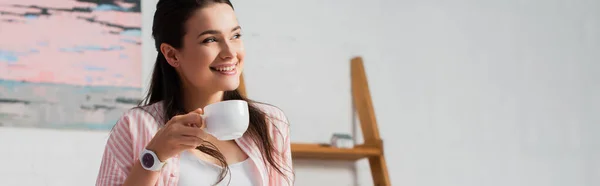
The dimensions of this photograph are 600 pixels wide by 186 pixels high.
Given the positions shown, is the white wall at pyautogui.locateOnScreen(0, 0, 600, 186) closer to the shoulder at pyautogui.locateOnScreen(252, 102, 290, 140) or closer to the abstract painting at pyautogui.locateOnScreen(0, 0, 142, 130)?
the abstract painting at pyautogui.locateOnScreen(0, 0, 142, 130)

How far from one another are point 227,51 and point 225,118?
239 millimetres

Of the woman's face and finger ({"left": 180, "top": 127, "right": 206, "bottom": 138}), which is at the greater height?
the woman's face

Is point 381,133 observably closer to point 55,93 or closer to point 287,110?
point 287,110

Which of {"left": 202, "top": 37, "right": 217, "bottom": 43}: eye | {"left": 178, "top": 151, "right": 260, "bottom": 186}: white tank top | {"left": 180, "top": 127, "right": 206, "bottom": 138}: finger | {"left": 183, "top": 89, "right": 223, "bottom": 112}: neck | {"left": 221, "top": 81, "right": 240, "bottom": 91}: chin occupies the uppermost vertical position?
{"left": 202, "top": 37, "right": 217, "bottom": 43}: eye

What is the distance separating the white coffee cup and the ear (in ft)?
0.92

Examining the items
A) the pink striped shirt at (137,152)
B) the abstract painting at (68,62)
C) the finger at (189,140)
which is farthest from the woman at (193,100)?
the abstract painting at (68,62)

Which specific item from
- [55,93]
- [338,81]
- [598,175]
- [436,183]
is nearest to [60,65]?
[55,93]

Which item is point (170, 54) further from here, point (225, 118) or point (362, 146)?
point (362, 146)

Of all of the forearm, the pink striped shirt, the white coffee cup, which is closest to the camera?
the white coffee cup

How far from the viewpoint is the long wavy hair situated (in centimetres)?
146

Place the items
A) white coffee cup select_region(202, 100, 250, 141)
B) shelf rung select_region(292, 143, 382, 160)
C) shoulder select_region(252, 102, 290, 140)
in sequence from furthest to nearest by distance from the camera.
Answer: shelf rung select_region(292, 143, 382, 160)
shoulder select_region(252, 102, 290, 140)
white coffee cup select_region(202, 100, 250, 141)

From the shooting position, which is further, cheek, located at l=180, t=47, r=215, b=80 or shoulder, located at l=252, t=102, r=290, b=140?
shoulder, located at l=252, t=102, r=290, b=140

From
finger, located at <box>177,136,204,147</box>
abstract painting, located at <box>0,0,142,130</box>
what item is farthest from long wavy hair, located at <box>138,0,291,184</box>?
abstract painting, located at <box>0,0,142,130</box>

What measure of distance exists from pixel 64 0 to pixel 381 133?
3.64ft
